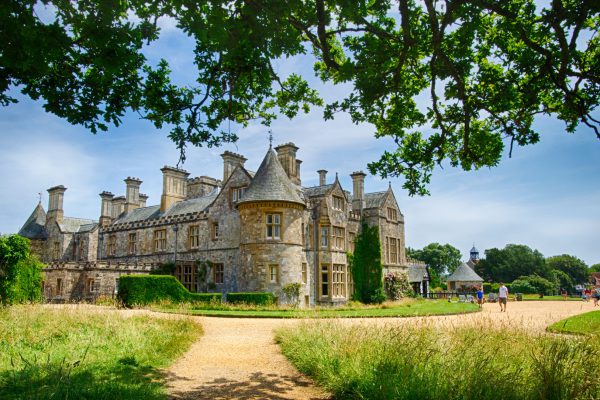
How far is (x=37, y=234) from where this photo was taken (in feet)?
137

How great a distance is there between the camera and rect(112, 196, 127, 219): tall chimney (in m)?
40.7

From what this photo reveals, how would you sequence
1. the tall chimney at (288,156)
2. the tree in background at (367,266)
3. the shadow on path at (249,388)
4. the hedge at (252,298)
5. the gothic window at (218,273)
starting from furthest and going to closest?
the tree in background at (367,266) < the tall chimney at (288,156) < the gothic window at (218,273) < the hedge at (252,298) < the shadow on path at (249,388)

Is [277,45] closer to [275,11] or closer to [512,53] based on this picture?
[275,11]

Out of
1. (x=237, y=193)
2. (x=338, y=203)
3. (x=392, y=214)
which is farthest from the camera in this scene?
(x=392, y=214)

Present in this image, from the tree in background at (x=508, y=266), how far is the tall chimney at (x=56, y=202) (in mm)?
78803

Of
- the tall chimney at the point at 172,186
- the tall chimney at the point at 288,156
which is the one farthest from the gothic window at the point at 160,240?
the tall chimney at the point at 288,156

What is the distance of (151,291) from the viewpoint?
80.5ft

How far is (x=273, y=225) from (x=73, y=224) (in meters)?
24.2

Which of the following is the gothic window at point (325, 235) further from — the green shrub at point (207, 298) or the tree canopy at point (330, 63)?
the tree canopy at point (330, 63)

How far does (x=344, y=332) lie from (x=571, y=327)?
8023mm

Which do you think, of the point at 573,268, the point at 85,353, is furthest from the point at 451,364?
the point at 573,268

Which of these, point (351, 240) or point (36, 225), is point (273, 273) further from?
point (36, 225)

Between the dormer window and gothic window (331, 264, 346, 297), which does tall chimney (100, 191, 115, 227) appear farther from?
gothic window (331, 264, 346, 297)

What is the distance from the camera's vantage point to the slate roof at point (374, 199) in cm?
3588
